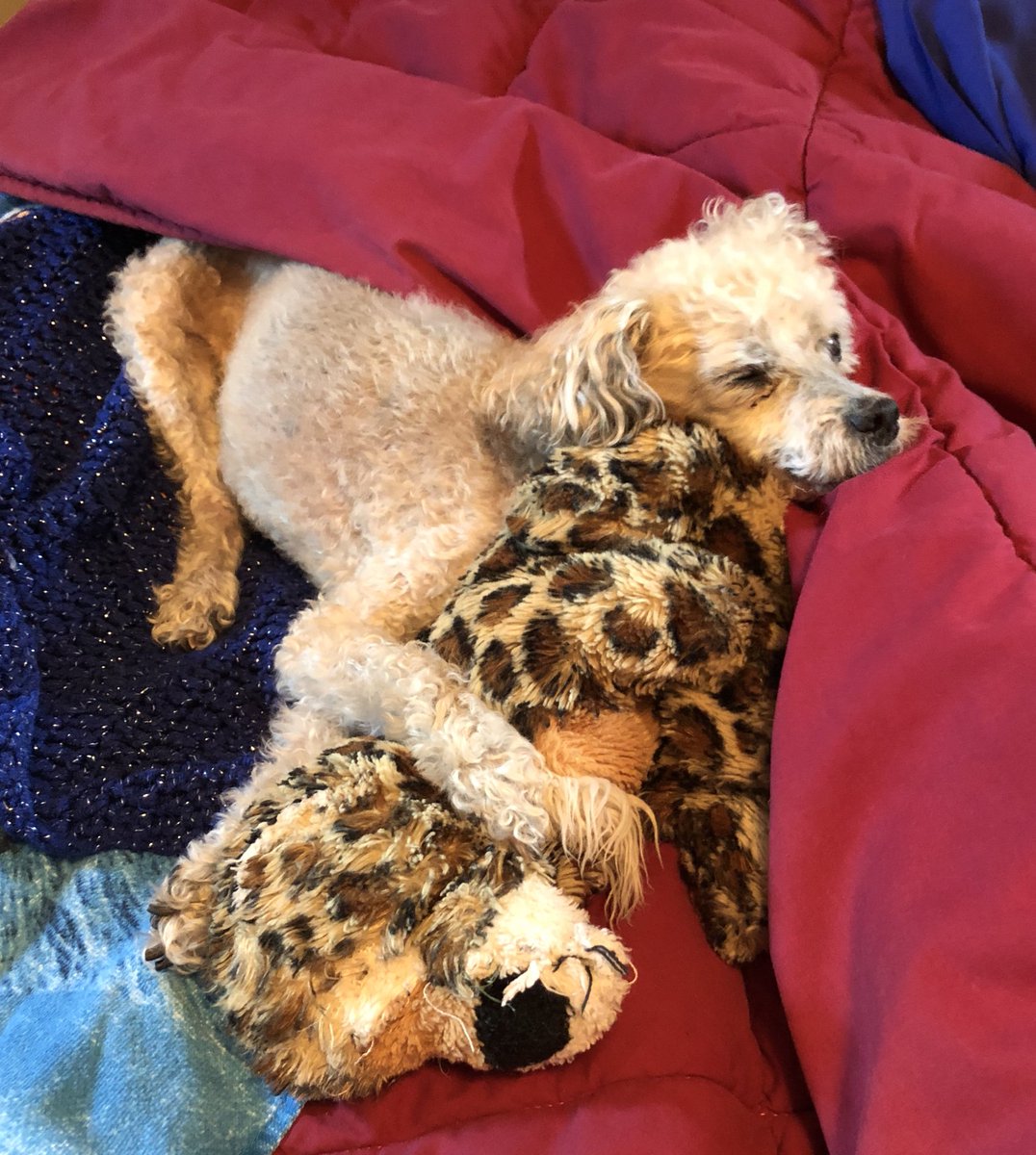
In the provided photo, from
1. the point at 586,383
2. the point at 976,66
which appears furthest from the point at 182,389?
the point at 976,66

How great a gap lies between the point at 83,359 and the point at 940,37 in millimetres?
1641

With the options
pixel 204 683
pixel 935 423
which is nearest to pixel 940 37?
pixel 935 423

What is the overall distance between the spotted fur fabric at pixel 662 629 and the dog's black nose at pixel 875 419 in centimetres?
17

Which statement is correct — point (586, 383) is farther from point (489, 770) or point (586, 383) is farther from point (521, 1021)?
point (521, 1021)

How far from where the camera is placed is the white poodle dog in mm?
1132

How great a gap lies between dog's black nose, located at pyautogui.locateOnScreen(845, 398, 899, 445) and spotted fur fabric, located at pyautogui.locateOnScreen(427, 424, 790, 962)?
6.7 inches

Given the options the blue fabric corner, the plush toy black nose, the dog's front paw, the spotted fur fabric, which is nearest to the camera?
the plush toy black nose

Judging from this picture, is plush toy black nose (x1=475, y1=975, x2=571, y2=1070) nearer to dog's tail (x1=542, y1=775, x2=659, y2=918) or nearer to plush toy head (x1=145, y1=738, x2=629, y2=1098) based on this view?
plush toy head (x1=145, y1=738, x2=629, y2=1098)

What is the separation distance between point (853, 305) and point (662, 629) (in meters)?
0.81

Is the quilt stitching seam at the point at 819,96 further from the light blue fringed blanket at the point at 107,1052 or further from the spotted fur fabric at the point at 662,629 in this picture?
the light blue fringed blanket at the point at 107,1052

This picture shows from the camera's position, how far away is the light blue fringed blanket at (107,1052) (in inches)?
34.0

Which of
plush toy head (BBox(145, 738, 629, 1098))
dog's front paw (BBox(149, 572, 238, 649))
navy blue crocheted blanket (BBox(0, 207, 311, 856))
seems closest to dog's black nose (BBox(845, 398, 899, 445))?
plush toy head (BBox(145, 738, 629, 1098))

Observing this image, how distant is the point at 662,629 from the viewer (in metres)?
0.92

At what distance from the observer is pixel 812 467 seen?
119 cm
